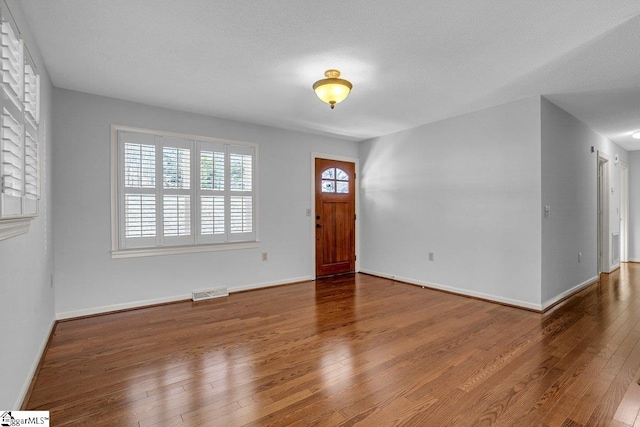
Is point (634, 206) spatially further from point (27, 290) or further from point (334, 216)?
point (27, 290)

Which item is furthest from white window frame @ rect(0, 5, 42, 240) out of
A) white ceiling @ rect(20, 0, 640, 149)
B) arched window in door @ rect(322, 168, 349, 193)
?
arched window in door @ rect(322, 168, 349, 193)

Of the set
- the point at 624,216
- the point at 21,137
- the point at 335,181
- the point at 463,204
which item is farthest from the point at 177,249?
the point at 624,216

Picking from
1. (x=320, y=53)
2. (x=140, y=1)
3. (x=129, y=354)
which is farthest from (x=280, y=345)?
(x=140, y=1)

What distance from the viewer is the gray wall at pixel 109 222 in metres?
3.43

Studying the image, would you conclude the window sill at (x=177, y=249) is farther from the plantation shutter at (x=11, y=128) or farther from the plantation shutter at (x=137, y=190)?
the plantation shutter at (x=11, y=128)

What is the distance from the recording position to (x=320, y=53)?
2637 mm

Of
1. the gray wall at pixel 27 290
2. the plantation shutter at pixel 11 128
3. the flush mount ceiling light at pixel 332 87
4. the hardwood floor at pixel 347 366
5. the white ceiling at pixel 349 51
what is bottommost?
the hardwood floor at pixel 347 366

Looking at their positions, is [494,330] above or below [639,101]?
below

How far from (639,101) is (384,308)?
3823 mm

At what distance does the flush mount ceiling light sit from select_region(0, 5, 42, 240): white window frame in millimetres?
2061

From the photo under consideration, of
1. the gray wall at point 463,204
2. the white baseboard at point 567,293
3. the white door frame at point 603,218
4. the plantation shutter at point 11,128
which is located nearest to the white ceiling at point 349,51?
the gray wall at point 463,204

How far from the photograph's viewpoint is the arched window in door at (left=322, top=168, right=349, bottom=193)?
5617mm

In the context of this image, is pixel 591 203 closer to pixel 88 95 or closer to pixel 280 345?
pixel 280 345

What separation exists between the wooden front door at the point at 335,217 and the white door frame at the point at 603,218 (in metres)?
4.06
